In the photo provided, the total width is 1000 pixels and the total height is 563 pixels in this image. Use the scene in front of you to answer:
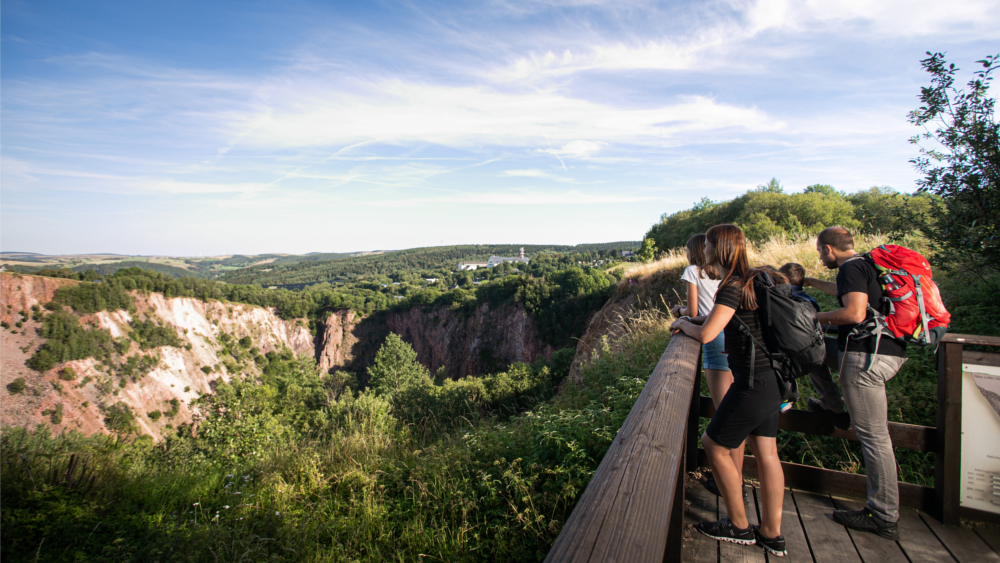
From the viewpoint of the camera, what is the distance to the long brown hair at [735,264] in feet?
7.09

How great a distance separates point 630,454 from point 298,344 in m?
88.3

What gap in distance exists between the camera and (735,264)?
2.24 meters

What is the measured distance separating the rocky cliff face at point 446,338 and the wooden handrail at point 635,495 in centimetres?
4631

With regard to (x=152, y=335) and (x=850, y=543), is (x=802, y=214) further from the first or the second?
(x=152, y=335)

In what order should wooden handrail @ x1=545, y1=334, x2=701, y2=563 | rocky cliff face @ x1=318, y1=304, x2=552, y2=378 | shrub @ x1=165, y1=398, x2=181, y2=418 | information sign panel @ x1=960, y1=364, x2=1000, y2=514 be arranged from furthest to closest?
rocky cliff face @ x1=318, y1=304, x2=552, y2=378, shrub @ x1=165, y1=398, x2=181, y2=418, information sign panel @ x1=960, y1=364, x2=1000, y2=514, wooden handrail @ x1=545, y1=334, x2=701, y2=563

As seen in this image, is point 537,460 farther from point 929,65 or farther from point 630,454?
point 929,65

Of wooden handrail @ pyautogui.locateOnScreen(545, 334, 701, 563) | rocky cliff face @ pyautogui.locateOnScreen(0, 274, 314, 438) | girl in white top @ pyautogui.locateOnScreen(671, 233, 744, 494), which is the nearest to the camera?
wooden handrail @ pyautogui.locateOnScreen(545, 334, 701, 563)

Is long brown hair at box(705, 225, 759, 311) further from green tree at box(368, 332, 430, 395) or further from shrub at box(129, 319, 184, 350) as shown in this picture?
shrub at box(129, 319, 184, 350)

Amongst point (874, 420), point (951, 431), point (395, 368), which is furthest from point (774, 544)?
point (395, 368)

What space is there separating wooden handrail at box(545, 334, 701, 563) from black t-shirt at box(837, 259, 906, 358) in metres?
1.56

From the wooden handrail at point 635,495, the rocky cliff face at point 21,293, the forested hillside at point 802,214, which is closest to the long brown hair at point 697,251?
the wooden handrail at point 635,495

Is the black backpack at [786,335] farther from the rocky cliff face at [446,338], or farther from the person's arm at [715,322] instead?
the rocky cliff face at [446,338]

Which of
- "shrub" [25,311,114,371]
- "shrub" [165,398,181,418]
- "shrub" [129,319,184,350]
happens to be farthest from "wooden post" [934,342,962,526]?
"shrub" [129,319,184,350]

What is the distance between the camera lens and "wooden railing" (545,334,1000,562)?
83 cm
